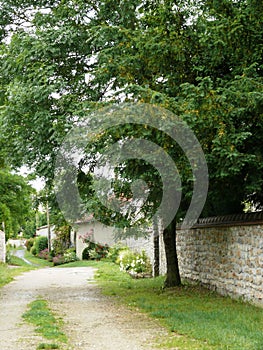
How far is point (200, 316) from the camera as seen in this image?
9.23 metres

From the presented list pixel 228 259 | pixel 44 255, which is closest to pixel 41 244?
pixel 44 255

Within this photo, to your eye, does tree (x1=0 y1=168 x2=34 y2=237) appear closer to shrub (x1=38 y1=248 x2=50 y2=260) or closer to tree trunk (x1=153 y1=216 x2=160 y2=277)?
tree trunk (x1=153 y1=216 x2=160 y2=277)

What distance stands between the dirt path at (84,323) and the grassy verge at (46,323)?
138mm

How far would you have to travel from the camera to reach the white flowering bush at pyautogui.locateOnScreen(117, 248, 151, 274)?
21.8m

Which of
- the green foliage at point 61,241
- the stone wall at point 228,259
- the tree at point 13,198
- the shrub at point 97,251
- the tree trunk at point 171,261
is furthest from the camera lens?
the green foliage at point 61,241

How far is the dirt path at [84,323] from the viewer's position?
7.38 m

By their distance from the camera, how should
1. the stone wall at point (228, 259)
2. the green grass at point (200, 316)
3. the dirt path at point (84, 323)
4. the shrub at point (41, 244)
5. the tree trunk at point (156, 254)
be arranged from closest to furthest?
the green grass at point (200, 316) < the dirt path at point (84, 323) < the stone wall at point (228, 259) < the tree trunk at point (156, 254) < the shrub at point (41, 244)

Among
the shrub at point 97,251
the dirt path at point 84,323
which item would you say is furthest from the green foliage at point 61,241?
the dirt path at point 84,323

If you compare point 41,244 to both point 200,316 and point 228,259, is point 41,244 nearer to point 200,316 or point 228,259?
point 228,259

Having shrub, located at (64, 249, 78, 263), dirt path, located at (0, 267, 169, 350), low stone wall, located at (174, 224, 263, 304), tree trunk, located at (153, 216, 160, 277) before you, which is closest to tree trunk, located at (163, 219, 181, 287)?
low stone wall, located at (174, 224, 263, 304)

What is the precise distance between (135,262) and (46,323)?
13589 mm

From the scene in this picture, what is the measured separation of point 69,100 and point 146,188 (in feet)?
9.45

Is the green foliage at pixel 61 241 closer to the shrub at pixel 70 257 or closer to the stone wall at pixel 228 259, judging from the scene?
the shrub at pixel 70 257

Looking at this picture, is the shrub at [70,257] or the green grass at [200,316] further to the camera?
the shrub at [70,257]
